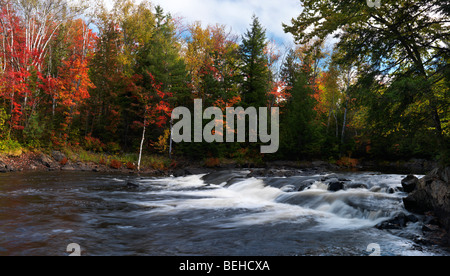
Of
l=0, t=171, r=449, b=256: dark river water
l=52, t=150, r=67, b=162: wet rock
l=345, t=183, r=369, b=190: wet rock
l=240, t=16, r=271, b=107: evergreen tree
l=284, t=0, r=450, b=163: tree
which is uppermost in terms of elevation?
l=240, t=16, r=271, b=107: evergreen tree

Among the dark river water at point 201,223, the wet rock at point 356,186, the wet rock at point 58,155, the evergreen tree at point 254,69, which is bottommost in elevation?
the dark river water at point 201,223

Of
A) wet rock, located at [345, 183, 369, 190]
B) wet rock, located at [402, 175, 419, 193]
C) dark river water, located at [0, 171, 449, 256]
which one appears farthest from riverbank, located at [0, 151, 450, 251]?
dark river water, located at [0, 171, 449, 256]

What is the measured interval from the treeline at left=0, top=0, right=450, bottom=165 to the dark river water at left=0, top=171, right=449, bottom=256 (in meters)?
2.60

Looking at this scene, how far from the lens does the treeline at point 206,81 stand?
7863 millimetres

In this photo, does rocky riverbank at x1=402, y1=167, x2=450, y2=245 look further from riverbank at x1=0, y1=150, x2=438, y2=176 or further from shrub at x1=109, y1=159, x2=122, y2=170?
shrub at x1=109, y1=159, x2=122, y2=170

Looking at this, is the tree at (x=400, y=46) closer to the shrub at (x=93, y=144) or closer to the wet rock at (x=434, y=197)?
the wet rock at (x=434, y=197)

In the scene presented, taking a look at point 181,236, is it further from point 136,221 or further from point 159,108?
point 159,108

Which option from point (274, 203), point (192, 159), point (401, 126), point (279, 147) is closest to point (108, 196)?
point (274, 203)

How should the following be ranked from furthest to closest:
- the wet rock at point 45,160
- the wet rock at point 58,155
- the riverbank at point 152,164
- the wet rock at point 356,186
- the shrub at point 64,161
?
the wet rock at point 58,155 < the shrub at point 64,161 < the wet rock at point 45,160 < the riverbank at point 152,164 < the wet rock at point 356,186

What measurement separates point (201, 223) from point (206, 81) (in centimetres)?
2048

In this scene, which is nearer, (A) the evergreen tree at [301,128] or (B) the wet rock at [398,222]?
(B) the wet rock at [398,222]

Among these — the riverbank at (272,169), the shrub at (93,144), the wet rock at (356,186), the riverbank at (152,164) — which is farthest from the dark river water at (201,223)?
the shrub at (93,144)

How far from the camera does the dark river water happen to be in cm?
485

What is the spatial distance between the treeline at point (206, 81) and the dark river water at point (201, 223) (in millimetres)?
2596
